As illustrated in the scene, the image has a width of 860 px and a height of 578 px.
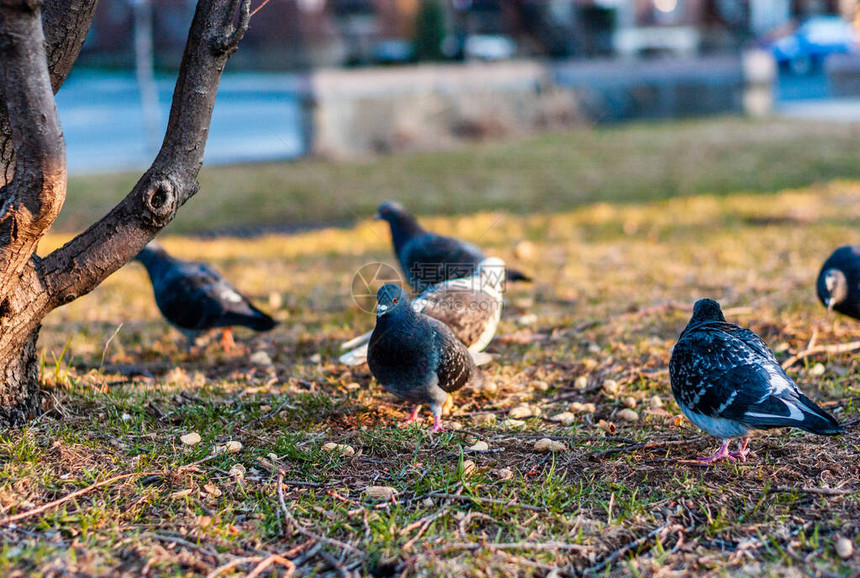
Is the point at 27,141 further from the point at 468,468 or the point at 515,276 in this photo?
the point at 515,276

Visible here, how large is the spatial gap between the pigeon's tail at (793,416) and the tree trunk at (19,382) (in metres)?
2.91

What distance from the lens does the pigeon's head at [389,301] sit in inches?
139

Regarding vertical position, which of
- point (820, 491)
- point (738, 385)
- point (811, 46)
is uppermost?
point (811, 46)

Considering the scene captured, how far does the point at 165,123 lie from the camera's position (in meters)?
17.8

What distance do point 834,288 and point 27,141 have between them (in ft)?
13.5

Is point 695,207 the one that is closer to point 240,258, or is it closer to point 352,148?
point 240,258

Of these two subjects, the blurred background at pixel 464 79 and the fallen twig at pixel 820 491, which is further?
the blurred background at pixel 464 79

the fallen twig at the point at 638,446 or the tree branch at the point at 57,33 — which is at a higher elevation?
the tree branch at the point at 57,33

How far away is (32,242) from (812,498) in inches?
122

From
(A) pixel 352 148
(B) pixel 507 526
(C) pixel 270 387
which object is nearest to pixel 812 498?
(B) pixel 507 526

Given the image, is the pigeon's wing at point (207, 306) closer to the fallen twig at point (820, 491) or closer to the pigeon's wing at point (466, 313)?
the pigeon's wing at point (466, 313)

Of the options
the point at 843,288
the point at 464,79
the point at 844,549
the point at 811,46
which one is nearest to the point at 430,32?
the point at 464,79

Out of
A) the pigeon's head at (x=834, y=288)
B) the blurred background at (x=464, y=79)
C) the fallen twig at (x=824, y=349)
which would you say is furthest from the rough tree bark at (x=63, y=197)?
the blurred background at (x=464, y=79)

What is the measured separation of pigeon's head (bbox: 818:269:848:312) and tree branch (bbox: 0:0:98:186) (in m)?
4.02
